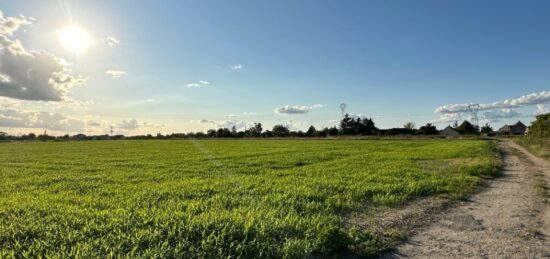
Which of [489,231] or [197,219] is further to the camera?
[489,231]

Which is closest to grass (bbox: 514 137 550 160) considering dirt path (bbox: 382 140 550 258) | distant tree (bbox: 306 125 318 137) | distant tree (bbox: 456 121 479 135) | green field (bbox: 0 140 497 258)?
dirt path (bbox: 382 140 550 258)

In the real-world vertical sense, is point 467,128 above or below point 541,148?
above

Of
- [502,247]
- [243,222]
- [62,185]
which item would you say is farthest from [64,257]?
[62,185]

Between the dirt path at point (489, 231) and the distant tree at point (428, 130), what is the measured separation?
4460 inches

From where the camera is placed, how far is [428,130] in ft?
381

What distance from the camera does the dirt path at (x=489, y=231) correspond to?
526 cm

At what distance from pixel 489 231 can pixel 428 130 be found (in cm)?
11875

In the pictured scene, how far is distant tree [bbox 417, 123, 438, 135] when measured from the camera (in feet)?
380

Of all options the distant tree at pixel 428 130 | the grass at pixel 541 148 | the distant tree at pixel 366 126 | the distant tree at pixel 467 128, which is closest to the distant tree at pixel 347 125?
the distant tree at pixel 366 126

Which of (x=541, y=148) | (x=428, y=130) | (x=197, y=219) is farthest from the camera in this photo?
(x=428, y=130)

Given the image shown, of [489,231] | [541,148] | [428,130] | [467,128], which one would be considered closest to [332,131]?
[428,130]

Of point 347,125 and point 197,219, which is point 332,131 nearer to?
point 347,125

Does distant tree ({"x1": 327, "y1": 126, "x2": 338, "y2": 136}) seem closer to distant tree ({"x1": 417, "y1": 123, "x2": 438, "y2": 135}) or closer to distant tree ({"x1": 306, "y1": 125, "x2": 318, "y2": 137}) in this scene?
distant tree ({"x1": 306, "y1": 125, "x2": 318, "y2": 137})

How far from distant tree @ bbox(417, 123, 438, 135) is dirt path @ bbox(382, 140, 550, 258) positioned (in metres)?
113
